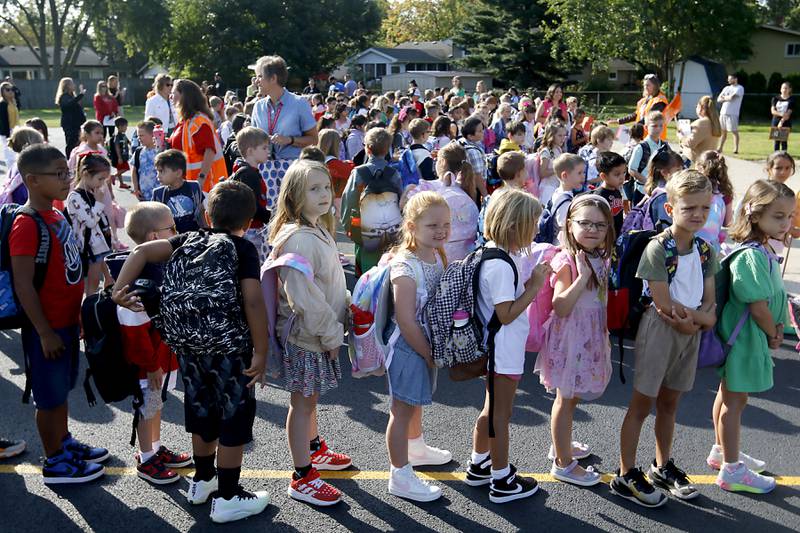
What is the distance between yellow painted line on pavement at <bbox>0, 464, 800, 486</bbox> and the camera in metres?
4.24

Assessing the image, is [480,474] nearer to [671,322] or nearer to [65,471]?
[671,322]

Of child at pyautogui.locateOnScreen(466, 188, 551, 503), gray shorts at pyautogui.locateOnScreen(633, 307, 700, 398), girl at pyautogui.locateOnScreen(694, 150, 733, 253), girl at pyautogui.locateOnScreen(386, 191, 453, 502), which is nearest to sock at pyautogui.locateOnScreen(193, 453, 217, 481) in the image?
girl at pyautogui.locateOnScreen(386, 191, 453, 502)

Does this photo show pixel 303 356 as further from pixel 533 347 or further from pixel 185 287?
pixel 533 347

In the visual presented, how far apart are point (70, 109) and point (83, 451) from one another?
534 inches

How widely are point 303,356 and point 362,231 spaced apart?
2.34 m

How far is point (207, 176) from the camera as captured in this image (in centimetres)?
710

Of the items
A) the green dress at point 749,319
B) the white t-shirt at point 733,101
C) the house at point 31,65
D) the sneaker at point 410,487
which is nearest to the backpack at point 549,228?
the green dress at point 749,319

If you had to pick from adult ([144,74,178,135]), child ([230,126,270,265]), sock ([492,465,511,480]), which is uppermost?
adult ([144,74,178,135])

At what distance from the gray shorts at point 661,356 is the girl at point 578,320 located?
0.19 m

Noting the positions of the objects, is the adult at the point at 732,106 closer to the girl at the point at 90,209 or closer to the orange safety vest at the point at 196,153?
the orange safety vest at the point at 196,153

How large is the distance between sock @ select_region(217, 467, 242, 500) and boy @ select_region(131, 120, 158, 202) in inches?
213

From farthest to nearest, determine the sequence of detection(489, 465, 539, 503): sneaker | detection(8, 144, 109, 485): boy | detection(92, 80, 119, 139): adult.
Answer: detection(92, 80, 119, 139): adult → detection(489, 465, 539, 503): sneaker → detection(8, 144, 109, 485): boy

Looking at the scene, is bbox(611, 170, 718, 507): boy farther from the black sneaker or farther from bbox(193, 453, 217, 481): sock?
bbox(193, 453, 217, 481): sock

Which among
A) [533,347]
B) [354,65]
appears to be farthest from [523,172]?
[354,65]
